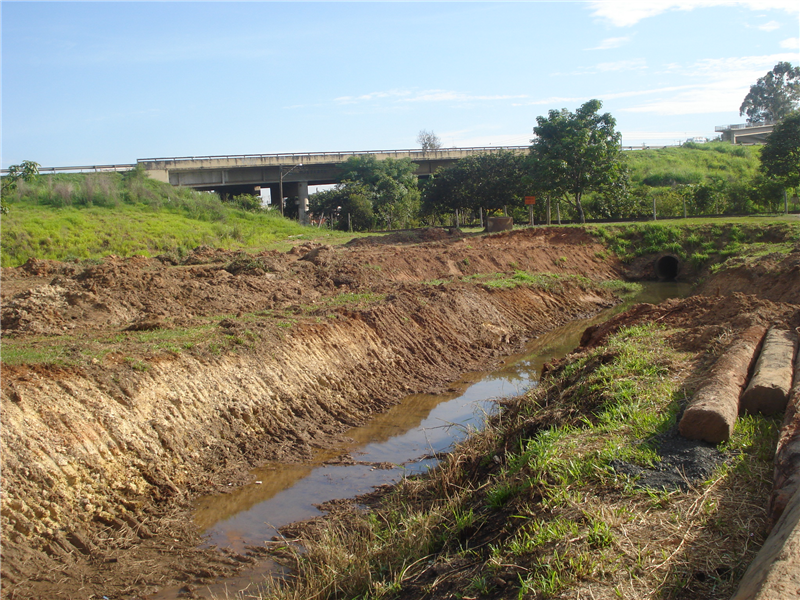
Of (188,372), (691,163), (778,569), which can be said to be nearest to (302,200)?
(691,163)

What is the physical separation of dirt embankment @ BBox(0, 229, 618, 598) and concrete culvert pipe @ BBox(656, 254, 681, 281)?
36.2 ft

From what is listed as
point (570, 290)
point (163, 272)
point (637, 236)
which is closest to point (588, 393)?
point (163, 272)

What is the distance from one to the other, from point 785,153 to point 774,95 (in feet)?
237

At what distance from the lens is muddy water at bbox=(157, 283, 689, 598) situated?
830 centimetres

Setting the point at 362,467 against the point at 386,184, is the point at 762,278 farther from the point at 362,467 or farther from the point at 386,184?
the point at 386,184

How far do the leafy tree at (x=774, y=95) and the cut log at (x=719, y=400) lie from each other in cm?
10054

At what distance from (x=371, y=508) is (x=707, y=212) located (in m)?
37.1

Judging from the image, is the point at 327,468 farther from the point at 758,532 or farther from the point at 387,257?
the point at 387,257

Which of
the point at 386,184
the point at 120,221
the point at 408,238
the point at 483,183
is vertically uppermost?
the point at 386,184

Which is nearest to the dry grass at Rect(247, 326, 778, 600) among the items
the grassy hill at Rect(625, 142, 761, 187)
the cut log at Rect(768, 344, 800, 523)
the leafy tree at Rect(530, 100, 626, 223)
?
the cut log at Rect(768, 344, 800, 523)

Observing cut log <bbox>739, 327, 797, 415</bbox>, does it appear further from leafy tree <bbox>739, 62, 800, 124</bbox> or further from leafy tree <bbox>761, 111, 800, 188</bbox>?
leafy tree <bbox>739, 62, 800, 124</bbox>

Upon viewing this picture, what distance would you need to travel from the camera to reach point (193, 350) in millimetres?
11164

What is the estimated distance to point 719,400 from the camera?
6.28 m

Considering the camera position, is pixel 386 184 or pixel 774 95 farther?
pixel 774 95
